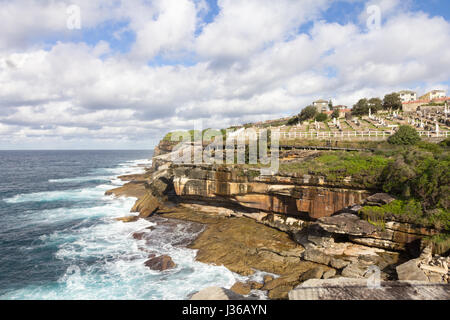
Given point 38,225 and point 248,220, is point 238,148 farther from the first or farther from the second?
point 38,225

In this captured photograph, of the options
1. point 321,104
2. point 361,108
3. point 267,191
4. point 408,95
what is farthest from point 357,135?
point 408,95

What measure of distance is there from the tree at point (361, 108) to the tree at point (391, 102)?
4131 millimetres

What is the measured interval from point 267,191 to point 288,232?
12.8ft

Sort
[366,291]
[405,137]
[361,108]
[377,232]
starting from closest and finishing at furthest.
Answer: [366,291], [377,232], [405,137], [361,108]

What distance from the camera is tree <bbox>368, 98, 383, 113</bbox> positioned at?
52.2 meters

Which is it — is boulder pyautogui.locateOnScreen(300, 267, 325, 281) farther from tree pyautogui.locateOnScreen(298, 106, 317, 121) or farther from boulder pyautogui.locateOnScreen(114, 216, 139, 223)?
tree pyautogui.locateOnScreen(298, 106, 317, 121)

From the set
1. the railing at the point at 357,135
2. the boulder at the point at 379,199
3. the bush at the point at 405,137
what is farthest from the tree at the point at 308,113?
the boulder at the point at 379,199

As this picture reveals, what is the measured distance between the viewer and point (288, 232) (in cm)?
2002

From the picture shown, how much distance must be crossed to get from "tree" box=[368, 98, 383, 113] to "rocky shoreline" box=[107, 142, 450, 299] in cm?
4331

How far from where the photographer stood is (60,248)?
63.8 feet

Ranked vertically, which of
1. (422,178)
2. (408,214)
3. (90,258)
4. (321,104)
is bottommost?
(90,258)

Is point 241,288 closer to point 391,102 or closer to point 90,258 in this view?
point 90,258

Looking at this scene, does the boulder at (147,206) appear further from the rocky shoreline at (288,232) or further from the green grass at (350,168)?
the green grass at (350,168)
